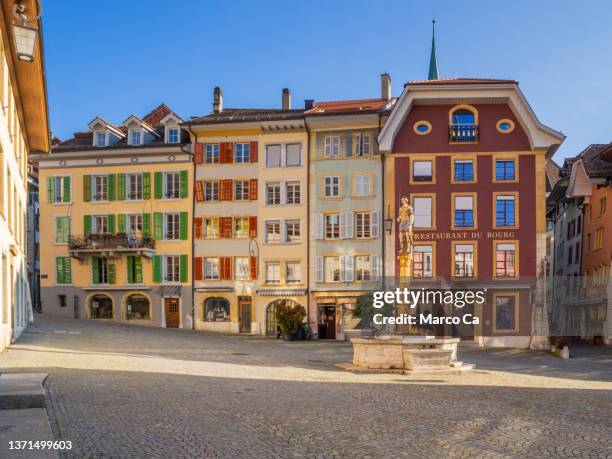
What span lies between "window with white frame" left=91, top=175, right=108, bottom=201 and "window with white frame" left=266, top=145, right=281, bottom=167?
10.3 meters

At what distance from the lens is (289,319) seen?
40750 mm

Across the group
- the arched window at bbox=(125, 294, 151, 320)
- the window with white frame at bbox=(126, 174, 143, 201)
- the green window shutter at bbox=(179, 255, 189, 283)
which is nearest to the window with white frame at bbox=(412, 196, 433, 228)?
the green window shutter at bbox=(179, 255, 189, 283)

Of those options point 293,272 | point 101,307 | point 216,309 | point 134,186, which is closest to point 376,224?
point 293,272

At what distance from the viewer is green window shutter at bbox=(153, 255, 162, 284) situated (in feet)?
153

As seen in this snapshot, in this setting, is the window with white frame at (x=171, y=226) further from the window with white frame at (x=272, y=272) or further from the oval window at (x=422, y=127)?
the oval window at (x=422, y=127)

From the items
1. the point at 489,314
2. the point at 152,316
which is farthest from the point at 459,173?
the point at 152,316

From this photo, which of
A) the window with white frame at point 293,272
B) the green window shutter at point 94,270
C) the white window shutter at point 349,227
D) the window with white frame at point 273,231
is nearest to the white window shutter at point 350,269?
the white window shutter at point 349,227

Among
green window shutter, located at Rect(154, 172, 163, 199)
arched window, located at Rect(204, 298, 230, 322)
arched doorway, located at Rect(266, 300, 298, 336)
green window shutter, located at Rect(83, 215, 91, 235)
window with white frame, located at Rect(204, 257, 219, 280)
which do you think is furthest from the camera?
green window shutter, located at Rect(83, 215, 91, 235)

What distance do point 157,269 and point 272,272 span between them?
23.5 feet

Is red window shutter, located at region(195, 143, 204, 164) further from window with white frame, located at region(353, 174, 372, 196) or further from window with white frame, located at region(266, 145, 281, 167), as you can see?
window with white frame, located at region(353, 174, 372, 196)

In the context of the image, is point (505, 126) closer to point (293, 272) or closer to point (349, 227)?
point (349, 227)

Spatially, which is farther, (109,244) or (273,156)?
(109,244)

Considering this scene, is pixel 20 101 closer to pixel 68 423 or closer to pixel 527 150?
pixel 68 423

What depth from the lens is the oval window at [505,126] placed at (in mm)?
42812
